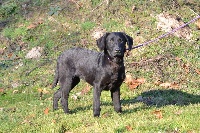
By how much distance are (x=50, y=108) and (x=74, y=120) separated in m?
2.17

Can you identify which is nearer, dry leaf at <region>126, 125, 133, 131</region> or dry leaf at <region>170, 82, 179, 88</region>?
dry leaf at <region>126, 125, 133, 131</region>

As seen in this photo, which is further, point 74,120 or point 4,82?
point 4,82

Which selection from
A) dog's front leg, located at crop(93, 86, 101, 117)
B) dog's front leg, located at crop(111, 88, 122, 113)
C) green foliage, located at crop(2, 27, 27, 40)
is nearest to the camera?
dog's front leg, located at crop(93, 86, 101, 117)

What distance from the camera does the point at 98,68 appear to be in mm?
7836

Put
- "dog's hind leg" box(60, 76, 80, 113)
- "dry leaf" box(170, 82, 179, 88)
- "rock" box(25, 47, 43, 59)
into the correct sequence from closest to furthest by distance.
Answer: "dog's hind leg" box(60, 76, 80, 113)
"dry leaf" box(170, 82, 179, 88)
"rock" box(25, 47, 43, 59)

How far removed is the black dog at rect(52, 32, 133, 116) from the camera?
743 centimetres

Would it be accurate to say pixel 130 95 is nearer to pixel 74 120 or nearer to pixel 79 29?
pixel 74 120

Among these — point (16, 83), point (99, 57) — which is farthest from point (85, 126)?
point (16, 83)

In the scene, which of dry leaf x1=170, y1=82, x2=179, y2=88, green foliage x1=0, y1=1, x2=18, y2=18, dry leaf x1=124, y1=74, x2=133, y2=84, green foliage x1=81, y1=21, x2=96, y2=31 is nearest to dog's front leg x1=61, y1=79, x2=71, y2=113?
dry leaf x1=124, y1=74, x2=133, y2=84

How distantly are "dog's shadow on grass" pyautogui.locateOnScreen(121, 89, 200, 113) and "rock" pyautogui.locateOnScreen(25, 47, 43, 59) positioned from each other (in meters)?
5.24

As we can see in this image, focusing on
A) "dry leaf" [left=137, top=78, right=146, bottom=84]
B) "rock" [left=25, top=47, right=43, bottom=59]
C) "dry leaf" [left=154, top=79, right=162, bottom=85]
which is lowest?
"rock" [left=25, top=47, right=43, bottom=59]

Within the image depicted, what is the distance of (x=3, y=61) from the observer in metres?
14.1

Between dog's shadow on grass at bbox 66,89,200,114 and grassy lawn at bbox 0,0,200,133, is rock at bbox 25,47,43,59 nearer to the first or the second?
grassy lawn at bbox 0,0,200,133

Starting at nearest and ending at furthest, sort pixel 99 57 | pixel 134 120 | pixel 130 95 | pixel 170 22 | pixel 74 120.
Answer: pixel 134 120, pixel 74 120, pixel 99 57, pixel 130 95, pixel 170 22
